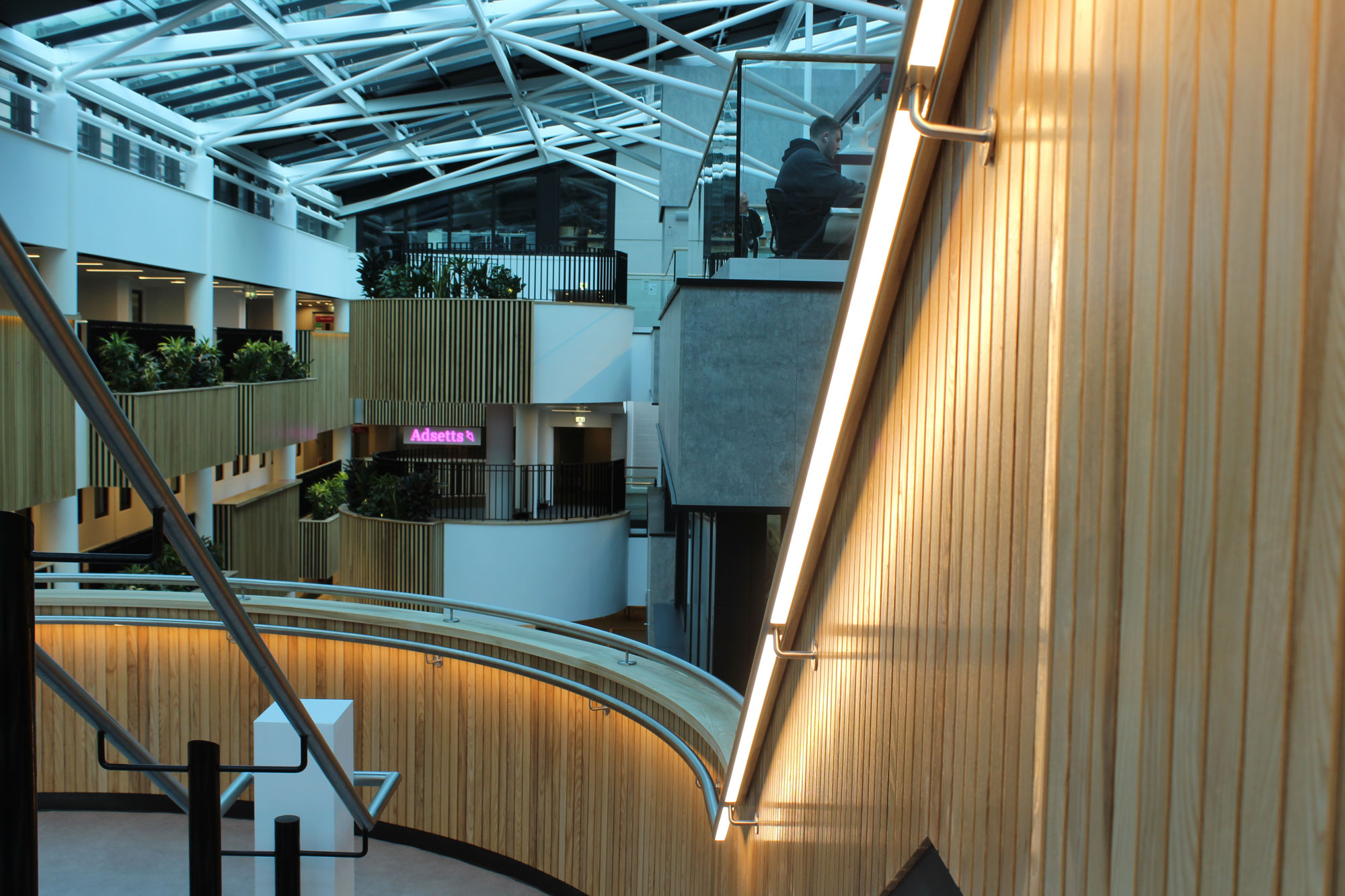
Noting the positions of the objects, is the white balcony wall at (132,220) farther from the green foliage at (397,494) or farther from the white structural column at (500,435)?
the white structural column at (500,435)

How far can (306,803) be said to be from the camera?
4250mm

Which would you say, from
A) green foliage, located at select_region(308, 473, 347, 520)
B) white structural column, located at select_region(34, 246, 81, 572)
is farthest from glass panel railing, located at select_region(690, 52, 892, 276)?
green foliage, located at select_region(308, 473, 347, 520)

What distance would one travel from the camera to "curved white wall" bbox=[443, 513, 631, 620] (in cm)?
1494

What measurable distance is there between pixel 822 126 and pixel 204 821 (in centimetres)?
400

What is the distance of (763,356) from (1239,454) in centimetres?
468

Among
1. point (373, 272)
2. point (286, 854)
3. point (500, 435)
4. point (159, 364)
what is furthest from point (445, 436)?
point (286, 854)

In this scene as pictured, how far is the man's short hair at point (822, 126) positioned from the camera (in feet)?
16.2

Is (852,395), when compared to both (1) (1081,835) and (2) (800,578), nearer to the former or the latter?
(2) (800,578)

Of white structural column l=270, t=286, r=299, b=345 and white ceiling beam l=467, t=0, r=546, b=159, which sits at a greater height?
white ceiling beam l=467, t=0, r=546, b=159

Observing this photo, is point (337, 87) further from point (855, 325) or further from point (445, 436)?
point (855, 325)

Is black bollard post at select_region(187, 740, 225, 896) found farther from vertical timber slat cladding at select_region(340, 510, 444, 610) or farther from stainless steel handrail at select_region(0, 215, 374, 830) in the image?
vertical timber slat cladding at select_region(340, 510, 444, 610)

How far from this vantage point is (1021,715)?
156 cm

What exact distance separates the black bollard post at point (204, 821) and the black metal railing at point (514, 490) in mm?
12534

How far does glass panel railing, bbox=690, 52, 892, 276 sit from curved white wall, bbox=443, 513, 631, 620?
9.57 metres
